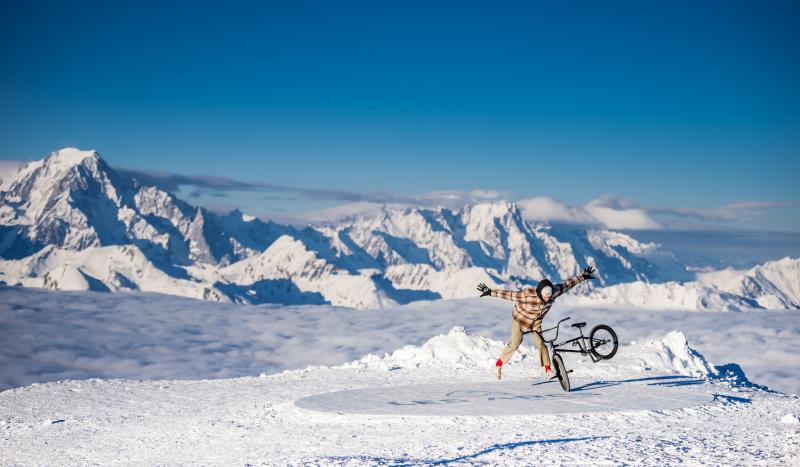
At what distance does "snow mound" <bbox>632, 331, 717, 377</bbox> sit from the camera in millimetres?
25441

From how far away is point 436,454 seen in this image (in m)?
11.5

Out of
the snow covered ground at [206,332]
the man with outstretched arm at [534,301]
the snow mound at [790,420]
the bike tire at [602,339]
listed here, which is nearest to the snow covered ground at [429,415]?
the snow mound at [790,420]

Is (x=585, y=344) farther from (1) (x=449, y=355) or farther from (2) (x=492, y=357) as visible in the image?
(1) (x=449, y=355)

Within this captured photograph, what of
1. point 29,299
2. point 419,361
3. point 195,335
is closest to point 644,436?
point 419,361

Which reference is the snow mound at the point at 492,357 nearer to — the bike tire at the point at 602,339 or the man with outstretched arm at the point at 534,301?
the bike tire at the point at 602,339

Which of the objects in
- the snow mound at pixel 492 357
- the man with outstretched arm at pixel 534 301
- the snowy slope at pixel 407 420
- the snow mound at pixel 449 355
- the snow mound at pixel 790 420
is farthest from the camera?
the snow mound at pixel 449 355

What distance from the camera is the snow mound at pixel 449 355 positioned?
85.3 ft

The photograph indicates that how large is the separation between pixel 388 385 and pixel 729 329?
87607 mm

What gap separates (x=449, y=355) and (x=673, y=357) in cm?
941

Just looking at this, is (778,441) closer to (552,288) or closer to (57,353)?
(552,288)

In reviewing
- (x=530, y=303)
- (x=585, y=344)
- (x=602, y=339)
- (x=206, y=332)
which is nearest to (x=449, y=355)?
(x=585, y=344)

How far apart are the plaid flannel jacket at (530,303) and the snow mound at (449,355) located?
9.34 meters

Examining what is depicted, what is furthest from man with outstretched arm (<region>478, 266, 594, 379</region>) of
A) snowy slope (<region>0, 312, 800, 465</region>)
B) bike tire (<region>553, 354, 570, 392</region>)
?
snowy slope (<region>0, 312, 800, 465</region>)

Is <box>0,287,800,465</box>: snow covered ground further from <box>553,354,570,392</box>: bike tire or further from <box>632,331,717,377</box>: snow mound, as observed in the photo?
<box>553,354,570,392</box>: bike tire
